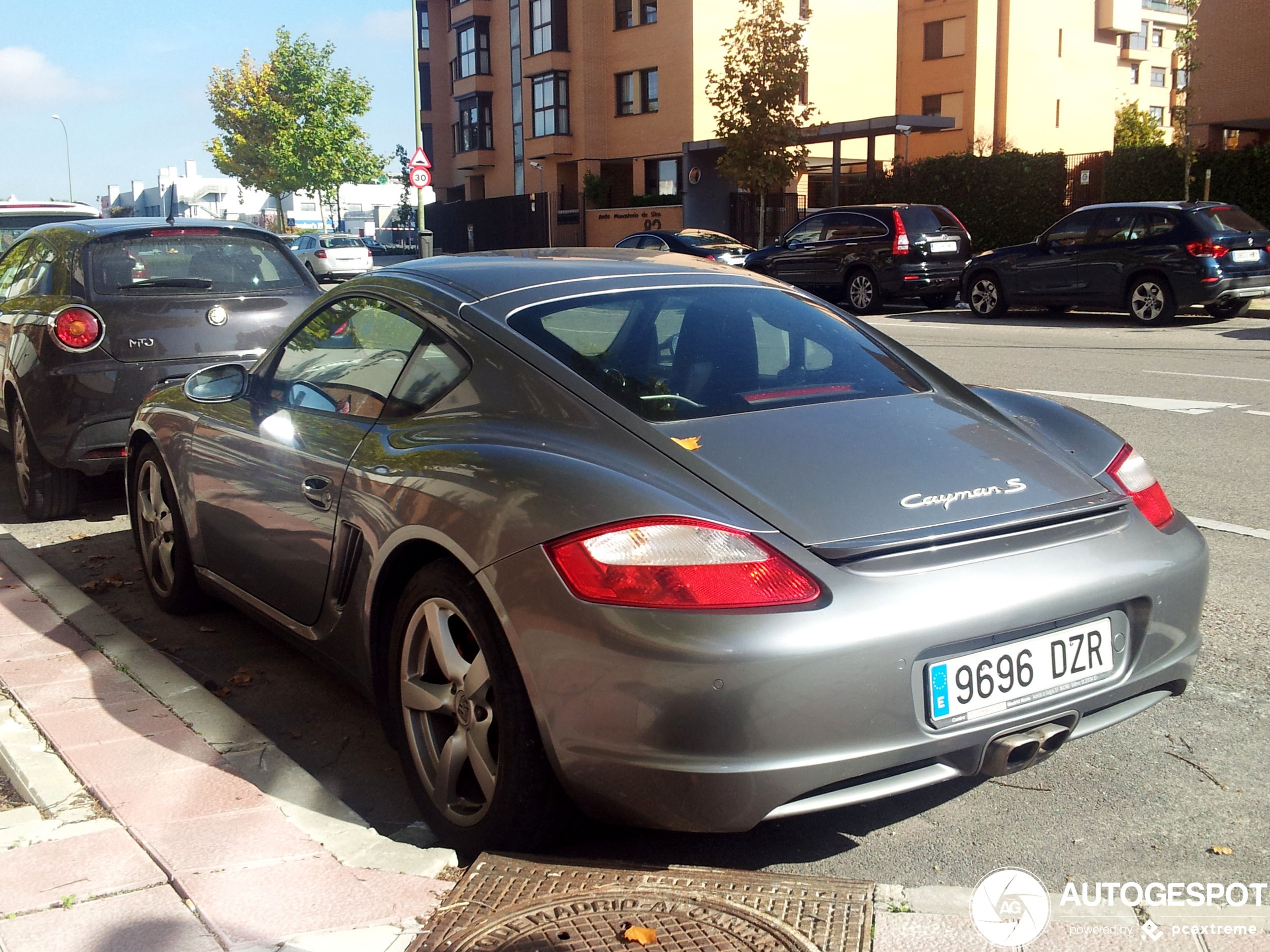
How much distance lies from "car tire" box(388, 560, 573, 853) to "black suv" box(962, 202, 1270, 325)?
1525 cm

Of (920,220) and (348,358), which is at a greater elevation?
(920,220)

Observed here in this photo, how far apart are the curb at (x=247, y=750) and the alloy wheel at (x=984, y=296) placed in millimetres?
15862

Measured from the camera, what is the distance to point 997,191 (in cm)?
2930

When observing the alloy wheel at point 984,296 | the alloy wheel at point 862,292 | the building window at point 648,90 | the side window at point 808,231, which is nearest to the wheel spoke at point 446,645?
the alloy wheel at point 984,296

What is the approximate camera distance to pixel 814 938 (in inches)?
98.3

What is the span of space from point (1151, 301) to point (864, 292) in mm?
4837

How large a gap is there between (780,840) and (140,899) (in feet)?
4.83

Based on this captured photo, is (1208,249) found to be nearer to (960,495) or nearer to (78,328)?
(78,328)

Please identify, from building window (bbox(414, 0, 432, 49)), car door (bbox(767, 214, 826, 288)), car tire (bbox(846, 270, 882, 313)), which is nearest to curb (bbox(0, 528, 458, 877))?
car tire (bbox(846, 270, 882, 313))

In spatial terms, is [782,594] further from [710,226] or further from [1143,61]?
[1143,61]

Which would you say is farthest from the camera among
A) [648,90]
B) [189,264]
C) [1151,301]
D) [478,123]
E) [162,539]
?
[478,123]

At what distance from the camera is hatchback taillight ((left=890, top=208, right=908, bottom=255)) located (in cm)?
1941

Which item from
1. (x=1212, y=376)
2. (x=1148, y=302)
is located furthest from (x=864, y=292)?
(x=1212, y=376)

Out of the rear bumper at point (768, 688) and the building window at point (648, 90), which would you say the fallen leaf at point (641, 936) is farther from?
the building window at point (648, 90)
